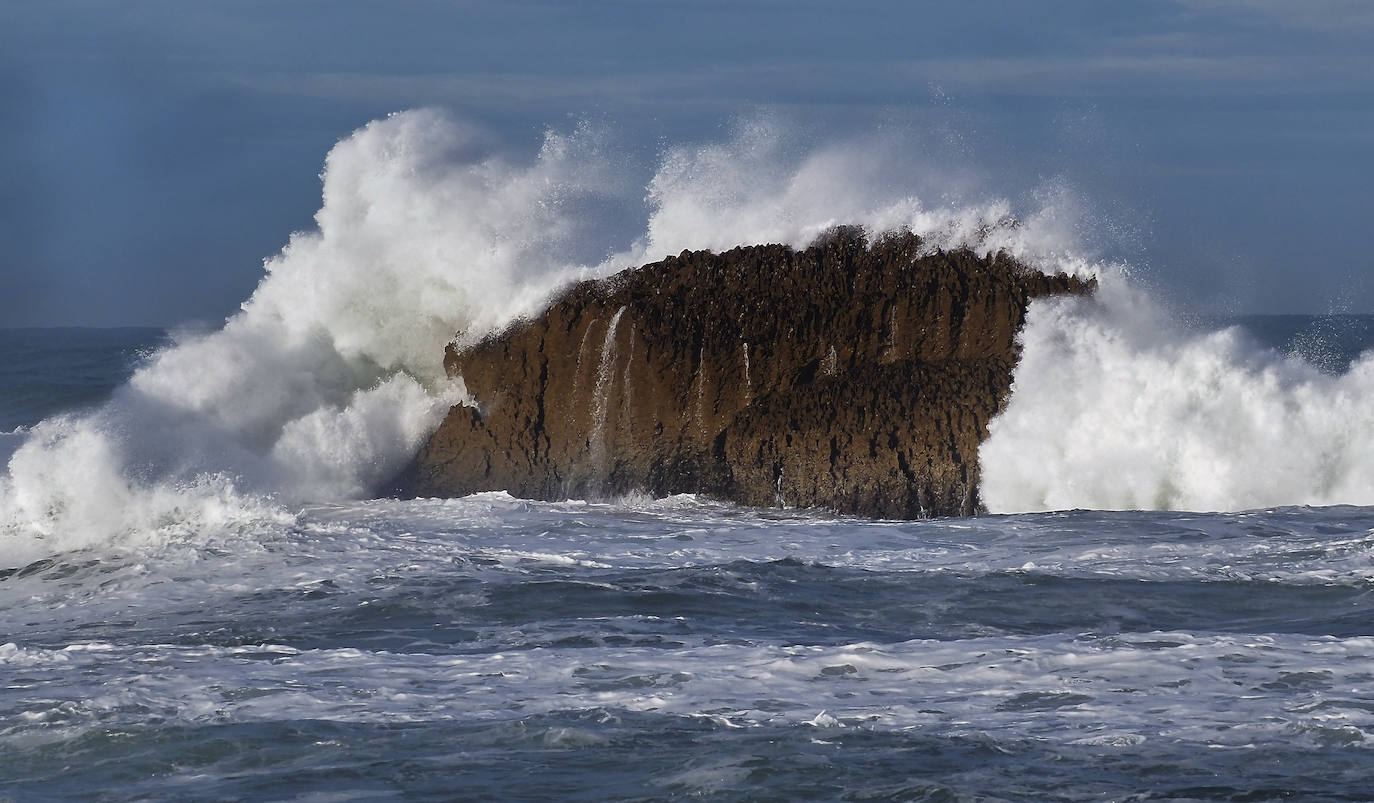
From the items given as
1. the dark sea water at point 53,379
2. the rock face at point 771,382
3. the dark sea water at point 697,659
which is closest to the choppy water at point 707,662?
the dark sea water at point 697,659

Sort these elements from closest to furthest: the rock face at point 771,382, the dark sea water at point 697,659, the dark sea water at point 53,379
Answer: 1. the dark sea water at point 697,659
2. the rock face at point 771,382
3. the dark sea water at point 53,379

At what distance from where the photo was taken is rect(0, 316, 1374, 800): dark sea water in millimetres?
5426

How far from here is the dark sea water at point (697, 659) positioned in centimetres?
543

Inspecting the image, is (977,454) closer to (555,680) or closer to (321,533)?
(321,533)

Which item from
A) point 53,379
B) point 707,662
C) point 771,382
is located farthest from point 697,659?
point 53,379

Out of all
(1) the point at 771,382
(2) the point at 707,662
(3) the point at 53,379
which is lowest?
(2) the point at 707,662

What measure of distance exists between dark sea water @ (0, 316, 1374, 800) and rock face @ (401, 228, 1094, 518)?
79cm

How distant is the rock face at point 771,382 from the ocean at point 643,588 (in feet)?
0.91

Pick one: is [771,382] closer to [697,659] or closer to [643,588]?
[643,588]

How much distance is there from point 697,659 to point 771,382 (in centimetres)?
545

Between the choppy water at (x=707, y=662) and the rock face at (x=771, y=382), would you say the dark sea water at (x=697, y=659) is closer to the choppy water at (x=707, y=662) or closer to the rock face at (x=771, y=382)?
the choppy water at (x=707, y=662)

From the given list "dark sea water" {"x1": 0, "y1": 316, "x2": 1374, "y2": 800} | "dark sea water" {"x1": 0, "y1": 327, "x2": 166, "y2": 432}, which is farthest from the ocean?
"dark sea water" {"x1": 0, "y1": 327, "x2": 166, "y2": 432}

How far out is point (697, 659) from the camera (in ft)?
23.2

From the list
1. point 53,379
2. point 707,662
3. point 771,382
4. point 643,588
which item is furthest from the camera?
point 53,379
